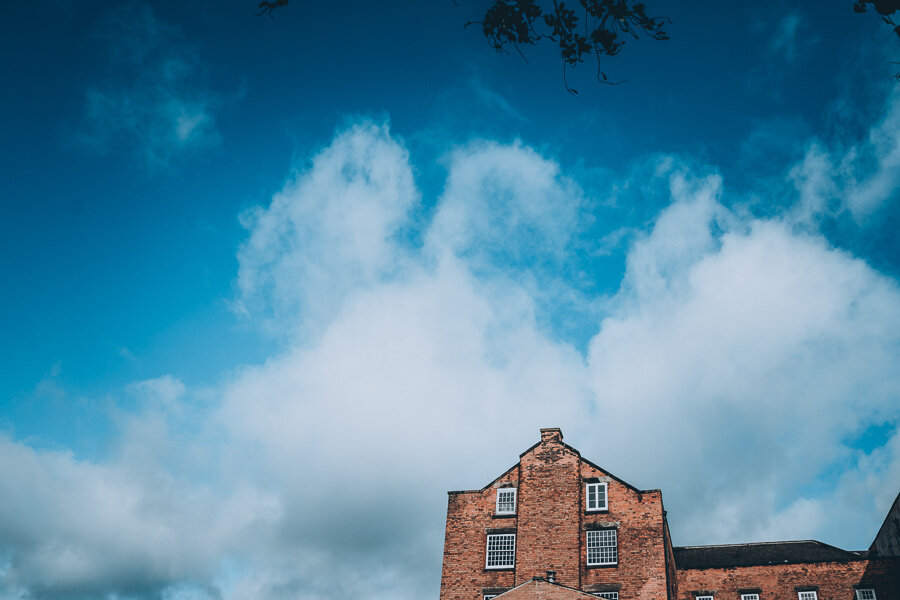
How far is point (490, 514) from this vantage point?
32.9 m

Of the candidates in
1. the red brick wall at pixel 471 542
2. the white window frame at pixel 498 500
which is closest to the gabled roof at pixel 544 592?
the red brick wall at pixel 471 542

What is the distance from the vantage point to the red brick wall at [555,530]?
29.3m

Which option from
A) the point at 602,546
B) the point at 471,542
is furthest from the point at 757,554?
the point at 471,542

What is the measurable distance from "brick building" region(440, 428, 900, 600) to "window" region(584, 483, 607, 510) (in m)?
0.05

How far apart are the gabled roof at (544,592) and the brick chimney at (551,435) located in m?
9.96

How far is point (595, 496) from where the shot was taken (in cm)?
3203

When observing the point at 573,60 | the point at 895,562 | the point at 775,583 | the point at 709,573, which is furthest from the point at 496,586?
the point at 573,60

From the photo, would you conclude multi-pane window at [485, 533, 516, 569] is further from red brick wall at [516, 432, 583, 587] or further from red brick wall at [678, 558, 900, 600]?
red brick wall at [678, 558, 900, 600]

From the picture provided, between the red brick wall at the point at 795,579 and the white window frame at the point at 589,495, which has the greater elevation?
the white window frame at the point at 589,495

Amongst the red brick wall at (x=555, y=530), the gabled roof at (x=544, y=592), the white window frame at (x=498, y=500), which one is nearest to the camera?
the gabled roof at (x=544, y=592)

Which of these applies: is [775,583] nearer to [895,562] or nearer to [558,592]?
[895,562]

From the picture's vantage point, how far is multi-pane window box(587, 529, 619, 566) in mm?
29941

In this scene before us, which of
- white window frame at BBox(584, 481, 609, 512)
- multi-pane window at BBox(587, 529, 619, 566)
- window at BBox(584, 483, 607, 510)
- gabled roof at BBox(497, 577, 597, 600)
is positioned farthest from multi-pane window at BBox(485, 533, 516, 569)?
gabled roof at BBox(497, 577, 597, 600)

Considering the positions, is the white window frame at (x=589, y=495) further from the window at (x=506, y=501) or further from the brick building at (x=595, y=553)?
the window at (x=506, y=501)
